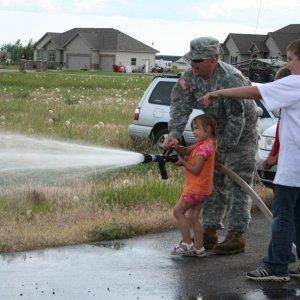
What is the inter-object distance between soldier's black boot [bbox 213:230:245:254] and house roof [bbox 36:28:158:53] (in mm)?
91378

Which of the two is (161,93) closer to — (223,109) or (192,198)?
(223,109)

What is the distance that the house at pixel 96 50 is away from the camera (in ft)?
323

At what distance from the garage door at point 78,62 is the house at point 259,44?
66.6 ft

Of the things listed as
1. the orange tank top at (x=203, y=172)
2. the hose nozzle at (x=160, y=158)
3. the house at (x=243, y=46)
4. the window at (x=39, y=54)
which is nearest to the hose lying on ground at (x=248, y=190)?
the orange tank top at (x=203, y=172)

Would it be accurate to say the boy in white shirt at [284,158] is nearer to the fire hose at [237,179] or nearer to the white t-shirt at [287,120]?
the white t-shirt at [287,120]

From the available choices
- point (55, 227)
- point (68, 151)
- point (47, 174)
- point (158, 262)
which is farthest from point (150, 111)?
point (158, 262)

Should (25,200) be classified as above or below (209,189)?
below

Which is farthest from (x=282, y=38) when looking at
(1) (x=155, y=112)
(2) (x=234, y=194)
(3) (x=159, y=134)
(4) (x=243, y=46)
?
(2) (x=234, y=194)

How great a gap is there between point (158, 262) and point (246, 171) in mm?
1128

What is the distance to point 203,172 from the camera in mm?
6809

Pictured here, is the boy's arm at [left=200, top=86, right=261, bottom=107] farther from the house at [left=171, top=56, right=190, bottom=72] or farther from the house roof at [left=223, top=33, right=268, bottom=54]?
the house roof at [left=223, top=33, right=268, bottom=54]

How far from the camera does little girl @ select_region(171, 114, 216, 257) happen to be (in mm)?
6771

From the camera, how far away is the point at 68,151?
30.6 feet

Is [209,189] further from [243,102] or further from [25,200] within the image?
[25,200]
